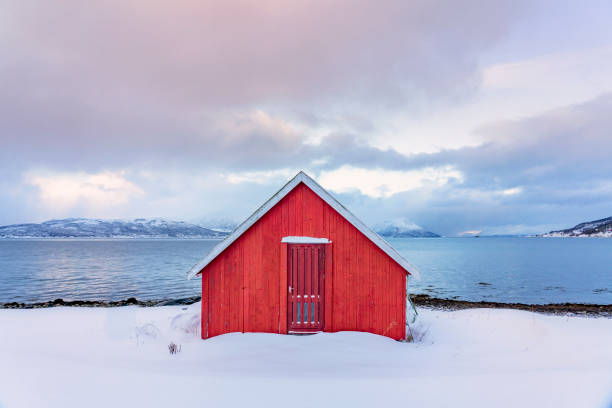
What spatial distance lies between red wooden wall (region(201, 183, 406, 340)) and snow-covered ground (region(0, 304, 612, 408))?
534mm

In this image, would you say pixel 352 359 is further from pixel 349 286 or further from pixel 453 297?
pixel 453 297

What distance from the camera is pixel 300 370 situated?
744 centimetres

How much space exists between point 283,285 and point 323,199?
2.94 m

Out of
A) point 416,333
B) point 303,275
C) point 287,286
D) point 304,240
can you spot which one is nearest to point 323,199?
point 304,240

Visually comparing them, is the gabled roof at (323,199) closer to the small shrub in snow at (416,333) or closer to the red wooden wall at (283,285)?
the red wooden wall at (283,285)

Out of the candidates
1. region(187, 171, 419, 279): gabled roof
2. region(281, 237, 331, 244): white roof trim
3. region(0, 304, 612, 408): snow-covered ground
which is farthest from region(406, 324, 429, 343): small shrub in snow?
region(281, 237, 331, 244): white roof trim

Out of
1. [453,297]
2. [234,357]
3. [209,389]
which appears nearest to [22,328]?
[234,357]

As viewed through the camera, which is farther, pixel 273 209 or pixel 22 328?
pixel 22 328

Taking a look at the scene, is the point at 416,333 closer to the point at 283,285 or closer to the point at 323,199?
the point at 283,285

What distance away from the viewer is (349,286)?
9.96 m

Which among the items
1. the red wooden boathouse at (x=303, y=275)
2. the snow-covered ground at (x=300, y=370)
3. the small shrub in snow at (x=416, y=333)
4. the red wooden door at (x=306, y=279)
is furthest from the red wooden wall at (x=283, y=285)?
the small shrub in snow at (x=416, y=333)

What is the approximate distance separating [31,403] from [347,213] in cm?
822

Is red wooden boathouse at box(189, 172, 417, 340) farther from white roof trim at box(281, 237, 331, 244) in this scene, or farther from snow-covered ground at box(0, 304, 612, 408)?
snow-covered ground at box(0, 304, 612, 408)

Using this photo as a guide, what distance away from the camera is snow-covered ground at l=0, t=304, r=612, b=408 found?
6.13 metres
